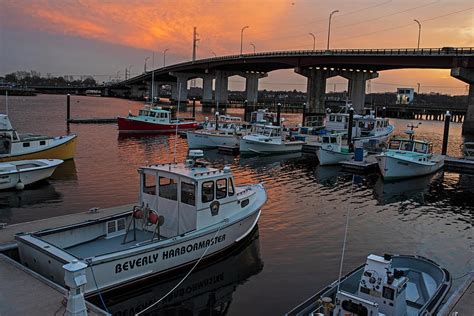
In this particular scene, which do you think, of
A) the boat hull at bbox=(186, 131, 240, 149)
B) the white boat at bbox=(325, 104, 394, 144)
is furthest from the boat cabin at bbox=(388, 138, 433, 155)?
the boat hull at bbox=(186, 131, 240, 149)

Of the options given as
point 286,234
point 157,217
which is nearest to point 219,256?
point 157,217

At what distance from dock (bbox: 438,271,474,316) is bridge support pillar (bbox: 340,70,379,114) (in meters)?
88.8

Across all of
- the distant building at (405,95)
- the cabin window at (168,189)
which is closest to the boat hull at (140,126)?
the cabin window at (168,189)

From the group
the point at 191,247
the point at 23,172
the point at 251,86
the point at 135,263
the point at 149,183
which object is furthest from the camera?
the point at 251,86

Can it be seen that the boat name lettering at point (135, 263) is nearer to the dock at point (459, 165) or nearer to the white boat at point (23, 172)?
the white boat at point (23, 172)

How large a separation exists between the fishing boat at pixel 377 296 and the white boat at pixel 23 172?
1933 centimetres

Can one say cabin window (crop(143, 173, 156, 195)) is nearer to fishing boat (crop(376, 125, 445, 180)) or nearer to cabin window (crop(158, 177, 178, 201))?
cabin window (crop(158, 177, 178, 201))

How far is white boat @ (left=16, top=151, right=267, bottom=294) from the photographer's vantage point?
12.1 metres

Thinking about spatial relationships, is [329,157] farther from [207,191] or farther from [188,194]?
[188,194]

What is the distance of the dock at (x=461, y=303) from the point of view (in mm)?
10219

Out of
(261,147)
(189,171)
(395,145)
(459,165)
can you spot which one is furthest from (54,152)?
(459,165)

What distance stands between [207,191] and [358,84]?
9044 cm

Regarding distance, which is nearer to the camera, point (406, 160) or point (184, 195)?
point (184, 195)

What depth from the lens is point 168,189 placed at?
13883 millimetres
